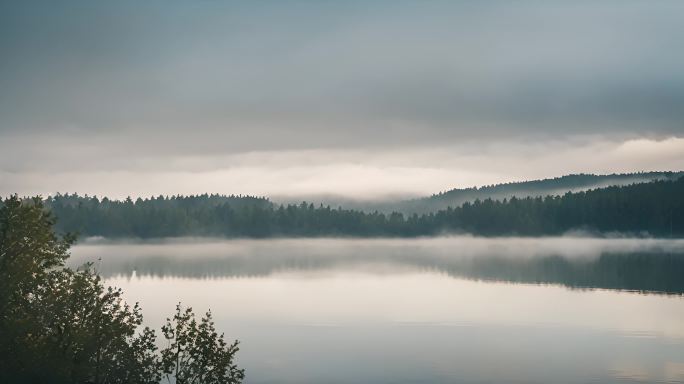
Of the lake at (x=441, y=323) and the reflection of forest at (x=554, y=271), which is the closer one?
the lake at (x=441, y=323)

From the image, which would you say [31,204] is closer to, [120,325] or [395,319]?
[120,325]

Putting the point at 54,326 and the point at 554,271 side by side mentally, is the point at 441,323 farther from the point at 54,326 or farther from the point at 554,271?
the point at 554,271

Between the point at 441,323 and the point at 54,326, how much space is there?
48.5 m

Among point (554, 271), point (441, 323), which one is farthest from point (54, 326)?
point (554, 271)

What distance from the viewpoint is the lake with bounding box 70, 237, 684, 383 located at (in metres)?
50.8

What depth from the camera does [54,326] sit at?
3272 centimetres

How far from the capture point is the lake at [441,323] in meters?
50.8

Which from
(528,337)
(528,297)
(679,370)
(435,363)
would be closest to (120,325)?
(435,363)

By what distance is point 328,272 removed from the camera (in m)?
164

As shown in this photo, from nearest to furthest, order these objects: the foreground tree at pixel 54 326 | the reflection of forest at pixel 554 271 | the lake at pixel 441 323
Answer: the foreground tree at pixel 54 326, the lake at pixel 441 323, the reflection of forest at pixel 554 271

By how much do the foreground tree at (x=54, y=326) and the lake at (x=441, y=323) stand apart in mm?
2164

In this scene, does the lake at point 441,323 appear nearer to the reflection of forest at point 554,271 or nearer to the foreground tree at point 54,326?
the reflection of forest at point 554,271

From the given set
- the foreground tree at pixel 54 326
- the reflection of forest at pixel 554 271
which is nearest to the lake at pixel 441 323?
the reflection of forest at pixel 554 271

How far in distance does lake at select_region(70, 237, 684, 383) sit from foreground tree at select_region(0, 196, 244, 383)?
2.16 meters
